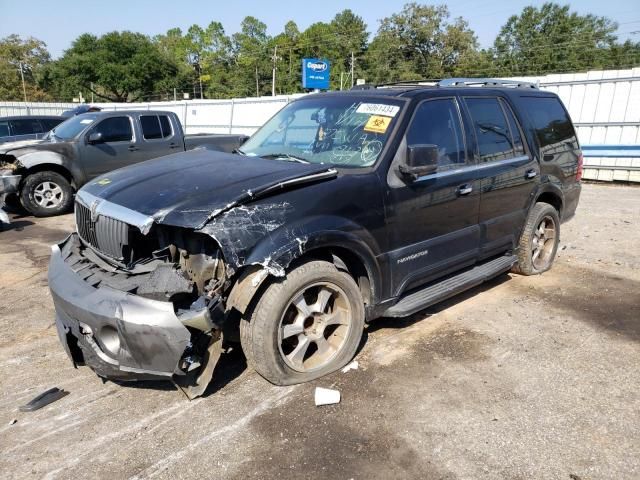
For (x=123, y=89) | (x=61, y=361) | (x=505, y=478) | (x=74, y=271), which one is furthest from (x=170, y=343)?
(x=123, y=89)

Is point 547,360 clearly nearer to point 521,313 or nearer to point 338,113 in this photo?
point 521,313

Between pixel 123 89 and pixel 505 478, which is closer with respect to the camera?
pixel 505 478

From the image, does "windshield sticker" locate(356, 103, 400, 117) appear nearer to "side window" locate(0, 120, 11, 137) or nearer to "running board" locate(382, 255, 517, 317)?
"running board" locate(382, 255, 517, 317)

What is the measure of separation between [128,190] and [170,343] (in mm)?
1146

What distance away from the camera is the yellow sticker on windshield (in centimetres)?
359

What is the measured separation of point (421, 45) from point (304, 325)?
61976mm

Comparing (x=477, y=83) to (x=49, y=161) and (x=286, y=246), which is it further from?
(x=49, y=161)

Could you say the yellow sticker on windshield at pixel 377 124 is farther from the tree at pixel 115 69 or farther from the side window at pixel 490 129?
the tree at pixel 115 69

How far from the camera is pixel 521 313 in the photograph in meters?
4.44

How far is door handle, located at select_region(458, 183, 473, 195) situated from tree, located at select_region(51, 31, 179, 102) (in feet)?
231

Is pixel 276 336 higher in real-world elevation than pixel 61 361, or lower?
higher

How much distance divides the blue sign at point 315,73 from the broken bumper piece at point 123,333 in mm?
28293

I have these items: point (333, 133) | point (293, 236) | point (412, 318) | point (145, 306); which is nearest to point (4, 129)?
point (333, 133)

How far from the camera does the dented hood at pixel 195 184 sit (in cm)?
278
